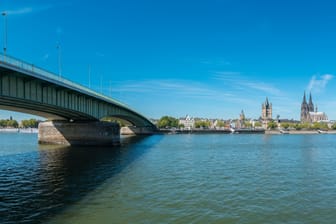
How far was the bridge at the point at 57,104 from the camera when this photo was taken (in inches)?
1284

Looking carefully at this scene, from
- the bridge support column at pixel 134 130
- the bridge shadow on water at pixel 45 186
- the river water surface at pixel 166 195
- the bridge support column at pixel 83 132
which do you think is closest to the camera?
the river water surface at pixel 166 195

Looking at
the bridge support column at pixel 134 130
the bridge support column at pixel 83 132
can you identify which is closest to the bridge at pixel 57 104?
the bridge support column at pixel 83 132

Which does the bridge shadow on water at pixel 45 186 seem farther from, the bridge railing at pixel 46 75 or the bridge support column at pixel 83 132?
the bridge support column at pixel 83 132

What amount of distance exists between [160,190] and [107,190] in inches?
160

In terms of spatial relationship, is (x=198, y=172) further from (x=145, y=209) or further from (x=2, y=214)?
(x=2, y=214)

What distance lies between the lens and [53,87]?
43125 millimetres

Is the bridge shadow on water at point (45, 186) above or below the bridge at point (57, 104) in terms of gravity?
below

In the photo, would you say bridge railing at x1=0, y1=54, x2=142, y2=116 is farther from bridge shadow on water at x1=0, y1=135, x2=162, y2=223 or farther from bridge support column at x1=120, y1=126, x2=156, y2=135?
bridge support column at x1=120, y1=126, x2=156, y2=135

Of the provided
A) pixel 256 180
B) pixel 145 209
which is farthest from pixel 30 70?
pixel 256 180

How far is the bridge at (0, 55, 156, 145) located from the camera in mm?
32625

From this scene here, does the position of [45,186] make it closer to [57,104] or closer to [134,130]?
[57,104]

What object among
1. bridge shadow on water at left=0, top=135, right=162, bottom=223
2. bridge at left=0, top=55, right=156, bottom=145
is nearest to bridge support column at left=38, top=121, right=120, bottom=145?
bridge at left=0, top=55, right=156, bottom=145

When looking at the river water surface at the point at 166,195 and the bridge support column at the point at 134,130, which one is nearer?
the river water surface at the point at 166,195

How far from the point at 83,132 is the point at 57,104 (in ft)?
71.1
